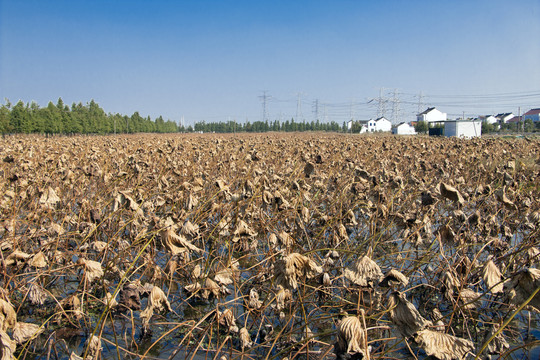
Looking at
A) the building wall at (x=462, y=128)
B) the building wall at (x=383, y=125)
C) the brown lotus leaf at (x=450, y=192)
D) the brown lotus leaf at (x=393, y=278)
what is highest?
the building wall at (x=383, y=125)

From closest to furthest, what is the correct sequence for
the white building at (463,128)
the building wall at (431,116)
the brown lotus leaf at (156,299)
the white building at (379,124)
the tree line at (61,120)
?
the brown lotus leaf at (156,299)
the white building at (463,128)
the tree line at (61,120)
the building wall at (431,116)
the white building at (379,124)

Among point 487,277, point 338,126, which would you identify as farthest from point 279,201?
point 338,126

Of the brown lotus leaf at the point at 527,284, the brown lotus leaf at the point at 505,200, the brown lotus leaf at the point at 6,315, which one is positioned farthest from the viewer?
the brown lotus leaf at the point at 505,200

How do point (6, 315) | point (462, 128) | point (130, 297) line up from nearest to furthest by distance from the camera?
point (6, 315), point (130, 297), point (462, 128)

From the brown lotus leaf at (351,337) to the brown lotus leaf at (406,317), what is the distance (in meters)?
0.26

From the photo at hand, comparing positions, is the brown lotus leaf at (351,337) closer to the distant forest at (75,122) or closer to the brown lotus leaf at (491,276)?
the brown lotus leaf at (491,276)

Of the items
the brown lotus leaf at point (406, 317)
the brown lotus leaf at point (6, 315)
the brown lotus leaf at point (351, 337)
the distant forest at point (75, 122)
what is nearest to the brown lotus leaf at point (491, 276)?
the brown lotus leaf at point (406, 317)

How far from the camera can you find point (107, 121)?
70.3 m

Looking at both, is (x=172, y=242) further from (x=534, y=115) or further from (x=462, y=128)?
(x=534, y=115)

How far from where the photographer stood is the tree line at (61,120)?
47250 millimetres

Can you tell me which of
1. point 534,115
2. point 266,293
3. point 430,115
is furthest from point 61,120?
point 534,115

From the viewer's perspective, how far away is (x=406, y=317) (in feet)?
5.61

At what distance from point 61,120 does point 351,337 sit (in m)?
64.0

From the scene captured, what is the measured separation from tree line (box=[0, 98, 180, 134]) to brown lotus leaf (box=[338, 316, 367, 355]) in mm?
51013
